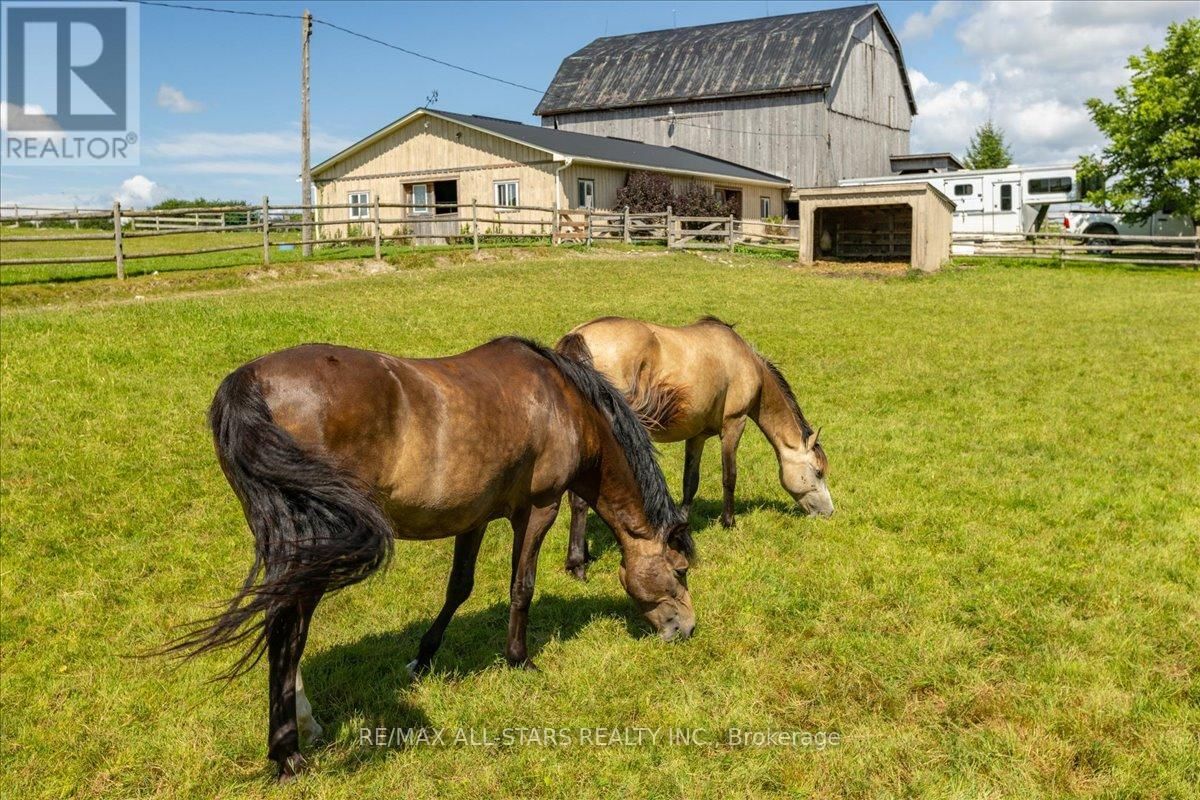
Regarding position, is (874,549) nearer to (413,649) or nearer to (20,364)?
(413,649)

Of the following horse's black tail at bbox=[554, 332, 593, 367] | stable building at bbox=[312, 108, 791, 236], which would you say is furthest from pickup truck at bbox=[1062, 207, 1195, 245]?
horse's black tail at bbox=[554, 332, 593, 367]

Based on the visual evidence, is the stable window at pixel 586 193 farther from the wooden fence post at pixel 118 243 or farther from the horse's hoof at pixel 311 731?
the horse's hoof at pixel 311 731

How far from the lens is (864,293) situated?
19.6 m

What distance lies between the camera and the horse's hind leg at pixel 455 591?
4742 millimetres

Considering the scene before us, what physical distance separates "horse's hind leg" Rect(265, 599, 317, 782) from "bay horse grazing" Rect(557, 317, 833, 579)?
270 cm

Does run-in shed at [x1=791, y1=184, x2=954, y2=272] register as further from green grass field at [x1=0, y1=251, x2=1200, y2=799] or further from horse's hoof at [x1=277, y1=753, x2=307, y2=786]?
horse's hoof at [x1=277, y1=753, x2=307, y2=786]

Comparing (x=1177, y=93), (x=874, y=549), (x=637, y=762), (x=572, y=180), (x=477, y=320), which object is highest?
(x=1177, y=93)

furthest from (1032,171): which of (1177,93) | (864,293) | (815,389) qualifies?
(815,389)

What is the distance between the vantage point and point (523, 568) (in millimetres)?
4676

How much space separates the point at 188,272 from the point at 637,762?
1696 centimetres

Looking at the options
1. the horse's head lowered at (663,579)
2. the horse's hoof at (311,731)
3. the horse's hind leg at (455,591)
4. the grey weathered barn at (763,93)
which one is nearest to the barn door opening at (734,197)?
the grey weathered barn at (763,93)

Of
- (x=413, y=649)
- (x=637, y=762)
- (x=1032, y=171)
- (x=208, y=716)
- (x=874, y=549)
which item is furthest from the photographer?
(x=1032, y=171)

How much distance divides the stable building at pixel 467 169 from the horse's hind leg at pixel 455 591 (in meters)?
22.8

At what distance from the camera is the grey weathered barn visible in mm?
38219
